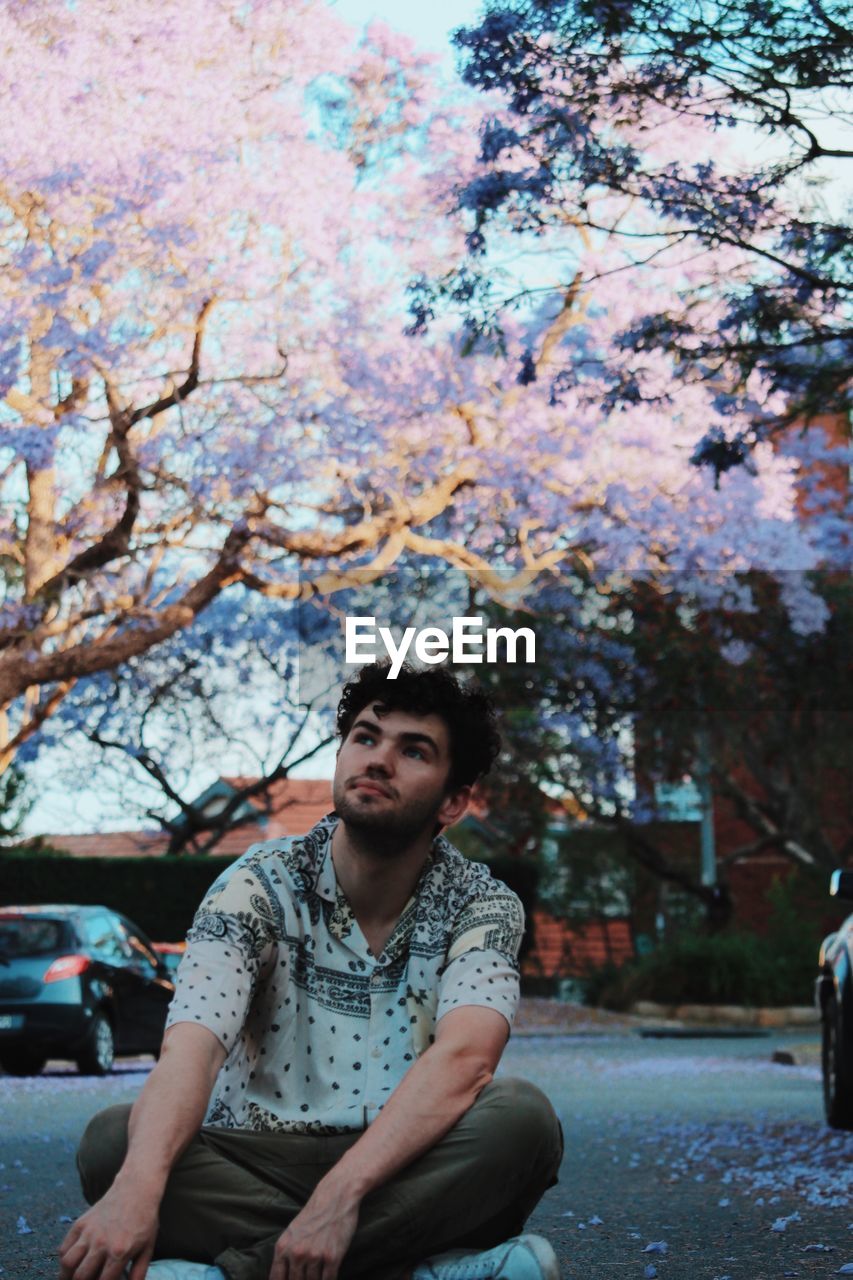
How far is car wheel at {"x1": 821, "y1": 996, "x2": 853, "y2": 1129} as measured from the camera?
35.4ft

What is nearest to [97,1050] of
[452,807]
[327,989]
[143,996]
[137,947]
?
[143,996]

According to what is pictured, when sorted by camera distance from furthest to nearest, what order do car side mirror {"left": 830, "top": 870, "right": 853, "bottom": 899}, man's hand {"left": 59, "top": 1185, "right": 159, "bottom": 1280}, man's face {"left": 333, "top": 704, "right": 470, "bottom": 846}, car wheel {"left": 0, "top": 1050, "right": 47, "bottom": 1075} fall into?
car wheel {"left": 0, "top": 1050, "right": 47, "bottom": 1075}
car side mirror {"left": 830, "top": 870, "right": 853, "bottom": 899}
man's face {"left": 333, "top": 704, "right": 470, "bottom": 846}
man's hand {"left": 59, "top": 1185, "right": 159, "bottom": 1280}

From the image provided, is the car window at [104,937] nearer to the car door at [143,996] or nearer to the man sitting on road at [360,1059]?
the car door at [143,996]

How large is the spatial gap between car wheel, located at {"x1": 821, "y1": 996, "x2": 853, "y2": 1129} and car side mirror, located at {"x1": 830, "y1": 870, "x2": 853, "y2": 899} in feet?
3.92

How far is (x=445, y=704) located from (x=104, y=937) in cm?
1427

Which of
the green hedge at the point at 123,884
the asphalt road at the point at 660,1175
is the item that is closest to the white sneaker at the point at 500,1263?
the asphalt road at the point at 660,1175

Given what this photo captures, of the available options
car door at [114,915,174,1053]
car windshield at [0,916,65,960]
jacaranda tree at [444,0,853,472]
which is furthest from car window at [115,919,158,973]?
jacaranda tree at [444,0,853,472]

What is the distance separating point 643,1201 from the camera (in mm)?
7824

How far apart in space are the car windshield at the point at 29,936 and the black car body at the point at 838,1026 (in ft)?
26.0

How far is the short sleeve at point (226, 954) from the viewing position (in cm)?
366

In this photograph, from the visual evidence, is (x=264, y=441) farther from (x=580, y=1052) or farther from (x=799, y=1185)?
(x=799, y=1185)

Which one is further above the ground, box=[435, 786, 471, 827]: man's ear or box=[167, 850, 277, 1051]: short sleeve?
box=[435, 786, 471, 827]: man's ear

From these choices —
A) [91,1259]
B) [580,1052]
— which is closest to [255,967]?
[91,1259]

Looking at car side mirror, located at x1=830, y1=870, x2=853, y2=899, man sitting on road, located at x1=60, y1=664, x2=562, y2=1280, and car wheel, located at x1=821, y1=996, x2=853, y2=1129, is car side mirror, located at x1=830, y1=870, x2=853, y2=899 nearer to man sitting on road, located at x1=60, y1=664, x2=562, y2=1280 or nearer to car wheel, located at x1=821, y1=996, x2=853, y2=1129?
car wheel, located at x1=821, y1=996, x2=853, y2=1129
